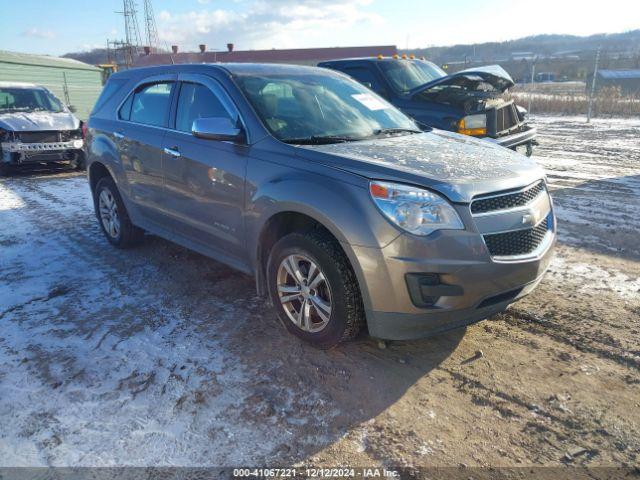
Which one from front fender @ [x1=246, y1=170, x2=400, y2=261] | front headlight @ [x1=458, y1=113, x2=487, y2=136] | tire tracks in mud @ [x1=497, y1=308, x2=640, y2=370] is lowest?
tire tracks in mud @ [x1=497, y1=308, x2=640, y2=370]

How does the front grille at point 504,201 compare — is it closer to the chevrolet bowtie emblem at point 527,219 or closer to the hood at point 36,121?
the chevrolet bowtie emblem at point 527,219

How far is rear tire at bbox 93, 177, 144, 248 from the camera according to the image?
209 inches

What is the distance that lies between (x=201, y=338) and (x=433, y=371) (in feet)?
5.26

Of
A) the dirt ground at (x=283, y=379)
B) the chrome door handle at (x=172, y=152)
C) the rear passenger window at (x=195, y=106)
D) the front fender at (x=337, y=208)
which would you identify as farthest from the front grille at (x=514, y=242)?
the chrome door handle at (x=172, y=152)

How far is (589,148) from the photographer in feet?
38.2

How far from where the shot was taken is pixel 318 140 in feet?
11.6

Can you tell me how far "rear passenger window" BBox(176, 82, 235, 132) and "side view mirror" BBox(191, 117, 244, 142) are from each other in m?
0.30

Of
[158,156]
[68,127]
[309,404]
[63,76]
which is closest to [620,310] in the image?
[309,404]

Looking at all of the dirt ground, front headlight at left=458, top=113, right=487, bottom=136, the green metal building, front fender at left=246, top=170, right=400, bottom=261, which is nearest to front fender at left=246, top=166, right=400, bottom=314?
front fender at left=246, top=170, right=400, bottom=261

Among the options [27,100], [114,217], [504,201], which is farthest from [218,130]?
[27,100]

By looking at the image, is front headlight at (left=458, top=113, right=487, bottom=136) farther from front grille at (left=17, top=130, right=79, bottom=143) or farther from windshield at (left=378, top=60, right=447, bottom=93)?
front grille at (left=17, top=130, right=79, bottom=143)

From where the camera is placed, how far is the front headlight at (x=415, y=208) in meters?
2.81

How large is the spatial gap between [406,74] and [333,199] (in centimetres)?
599

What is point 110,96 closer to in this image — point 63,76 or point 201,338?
point 201,338
